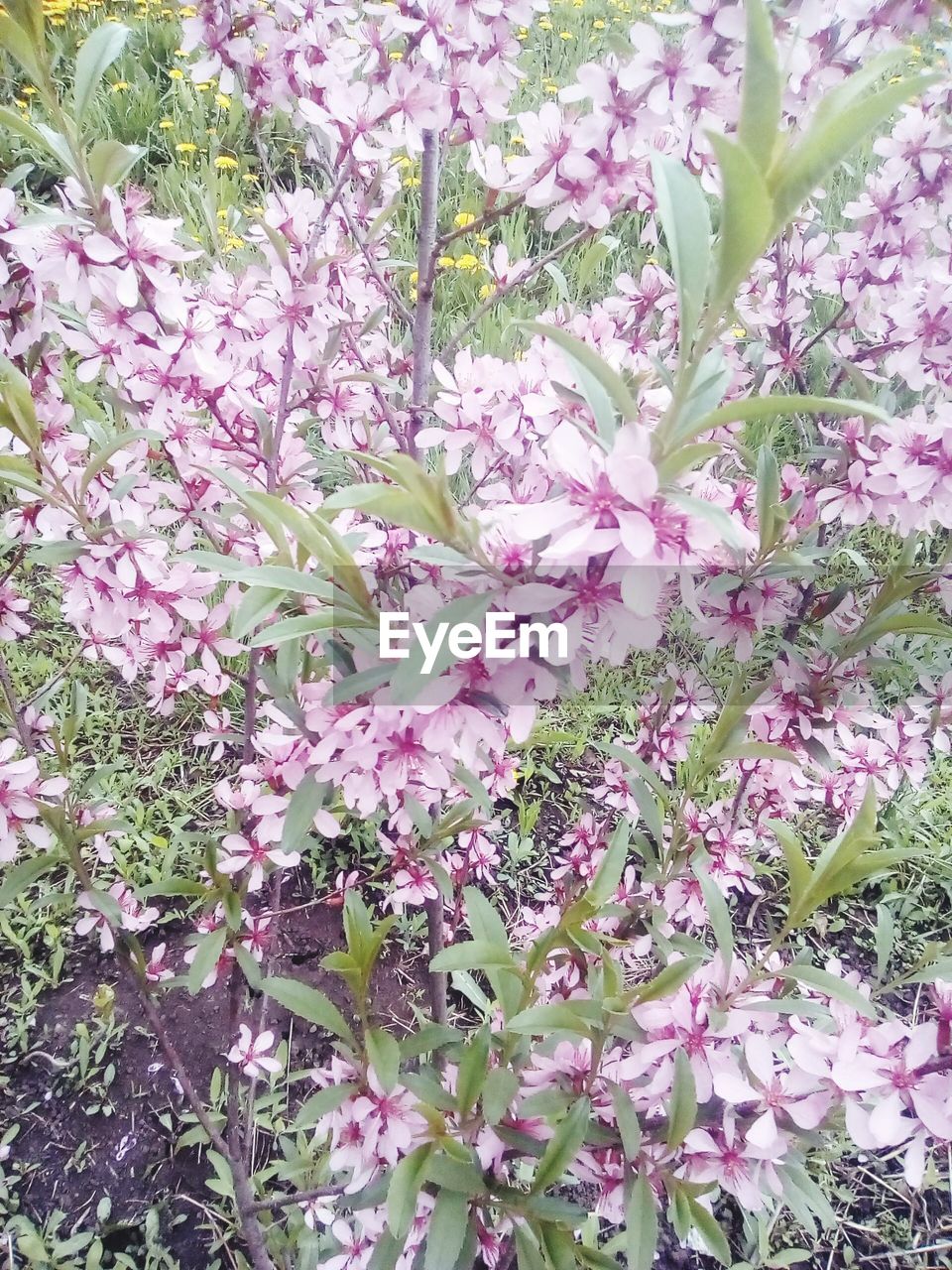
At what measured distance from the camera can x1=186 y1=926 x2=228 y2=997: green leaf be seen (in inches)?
35.5

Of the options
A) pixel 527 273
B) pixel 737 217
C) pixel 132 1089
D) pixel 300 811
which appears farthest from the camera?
pixel 132 1089

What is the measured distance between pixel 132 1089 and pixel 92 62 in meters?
1.38

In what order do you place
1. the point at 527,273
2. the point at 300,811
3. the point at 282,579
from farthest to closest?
the point at 527,273
the point at 300,811
the point at 282,579

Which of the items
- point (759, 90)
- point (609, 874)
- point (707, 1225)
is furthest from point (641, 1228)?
point (759, 90)

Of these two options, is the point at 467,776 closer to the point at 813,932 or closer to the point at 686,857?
the point at 686,857

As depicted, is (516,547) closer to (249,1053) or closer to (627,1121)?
(627,1121)

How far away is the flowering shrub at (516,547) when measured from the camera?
0.53m

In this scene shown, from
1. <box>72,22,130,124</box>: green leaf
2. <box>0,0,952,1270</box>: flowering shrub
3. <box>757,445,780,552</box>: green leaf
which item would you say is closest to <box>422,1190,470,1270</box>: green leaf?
<box>0,0,952,1270</box>: flowering shrub

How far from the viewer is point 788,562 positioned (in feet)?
2.37

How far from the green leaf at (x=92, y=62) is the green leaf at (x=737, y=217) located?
1.79ft

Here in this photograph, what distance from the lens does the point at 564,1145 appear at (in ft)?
2.29

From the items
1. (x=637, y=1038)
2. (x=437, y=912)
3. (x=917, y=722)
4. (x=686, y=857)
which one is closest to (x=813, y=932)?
(x=917, y=722)

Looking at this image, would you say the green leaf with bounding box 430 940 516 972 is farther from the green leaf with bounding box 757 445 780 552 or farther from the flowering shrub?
the green leaf with bounding box 757 445 780 552

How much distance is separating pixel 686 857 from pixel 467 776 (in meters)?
0.36
